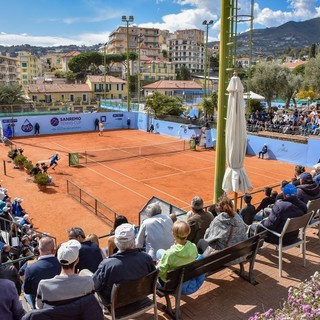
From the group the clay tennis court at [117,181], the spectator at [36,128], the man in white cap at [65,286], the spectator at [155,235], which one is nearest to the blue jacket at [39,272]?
the man in white cap at [65,286]

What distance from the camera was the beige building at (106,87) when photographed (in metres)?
78.9

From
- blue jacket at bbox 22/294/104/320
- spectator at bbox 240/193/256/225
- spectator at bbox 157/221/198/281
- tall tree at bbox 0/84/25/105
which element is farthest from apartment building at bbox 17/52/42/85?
blue jacket at bbox 22/294/104/320

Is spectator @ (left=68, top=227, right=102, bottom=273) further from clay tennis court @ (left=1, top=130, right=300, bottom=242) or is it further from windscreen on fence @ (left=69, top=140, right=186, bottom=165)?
windscreen on fence @ (left=69, top=140, right=186, bottom=165)

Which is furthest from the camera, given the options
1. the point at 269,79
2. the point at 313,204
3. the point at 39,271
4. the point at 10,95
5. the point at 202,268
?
the point at 10,95

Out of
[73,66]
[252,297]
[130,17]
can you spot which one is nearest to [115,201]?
[252,297]

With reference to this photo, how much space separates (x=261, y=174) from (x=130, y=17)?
2789cm

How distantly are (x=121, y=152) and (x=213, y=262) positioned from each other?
24.1m

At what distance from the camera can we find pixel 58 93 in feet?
241

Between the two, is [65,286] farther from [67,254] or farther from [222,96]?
[222,96]

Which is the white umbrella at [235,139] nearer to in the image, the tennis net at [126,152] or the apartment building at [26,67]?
the tennis net at [126,152]

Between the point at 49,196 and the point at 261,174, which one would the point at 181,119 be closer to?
the point at 261,174

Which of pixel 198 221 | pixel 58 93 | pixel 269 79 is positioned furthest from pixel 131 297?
pixel 58 93

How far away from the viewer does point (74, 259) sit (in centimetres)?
365

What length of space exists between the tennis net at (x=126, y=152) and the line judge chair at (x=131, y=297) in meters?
21.0
